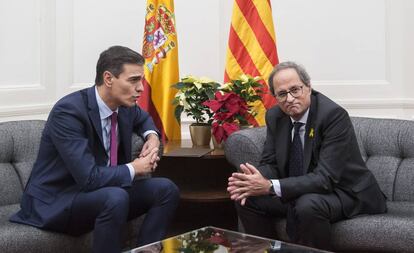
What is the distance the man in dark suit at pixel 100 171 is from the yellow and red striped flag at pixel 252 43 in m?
1.07

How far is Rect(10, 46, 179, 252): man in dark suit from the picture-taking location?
7.75 feet

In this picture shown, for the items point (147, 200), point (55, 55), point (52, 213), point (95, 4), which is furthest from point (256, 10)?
point (52, 213)

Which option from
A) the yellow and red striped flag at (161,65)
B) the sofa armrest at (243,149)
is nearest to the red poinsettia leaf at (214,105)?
the sofa armrest at (243,149)

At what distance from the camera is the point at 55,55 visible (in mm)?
3674

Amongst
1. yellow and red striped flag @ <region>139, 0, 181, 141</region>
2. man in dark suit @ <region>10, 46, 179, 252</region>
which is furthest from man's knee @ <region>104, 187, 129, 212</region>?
yellow and red striped flag @ <region>139, 0, 181, 141</region>

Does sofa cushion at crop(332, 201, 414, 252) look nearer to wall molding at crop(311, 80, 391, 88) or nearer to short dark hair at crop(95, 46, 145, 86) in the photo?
short dark hair at crop(95, 46, 145, 86)

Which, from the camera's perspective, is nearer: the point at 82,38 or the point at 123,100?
the point at 123,100

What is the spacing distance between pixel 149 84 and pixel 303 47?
103 cm

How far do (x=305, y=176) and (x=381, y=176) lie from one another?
55 cm

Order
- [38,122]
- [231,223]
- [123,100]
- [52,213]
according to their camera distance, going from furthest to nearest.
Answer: [231,223], [38,122], [123,100], [52,213]

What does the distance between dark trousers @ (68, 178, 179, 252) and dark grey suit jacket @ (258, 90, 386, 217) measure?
52 centimetres

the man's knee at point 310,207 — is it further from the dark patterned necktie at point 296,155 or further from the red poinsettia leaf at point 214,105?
the red poinsettia leaf at point 214,105

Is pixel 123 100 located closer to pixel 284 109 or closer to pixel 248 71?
pixel 284 109

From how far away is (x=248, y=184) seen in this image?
97.7 inches
